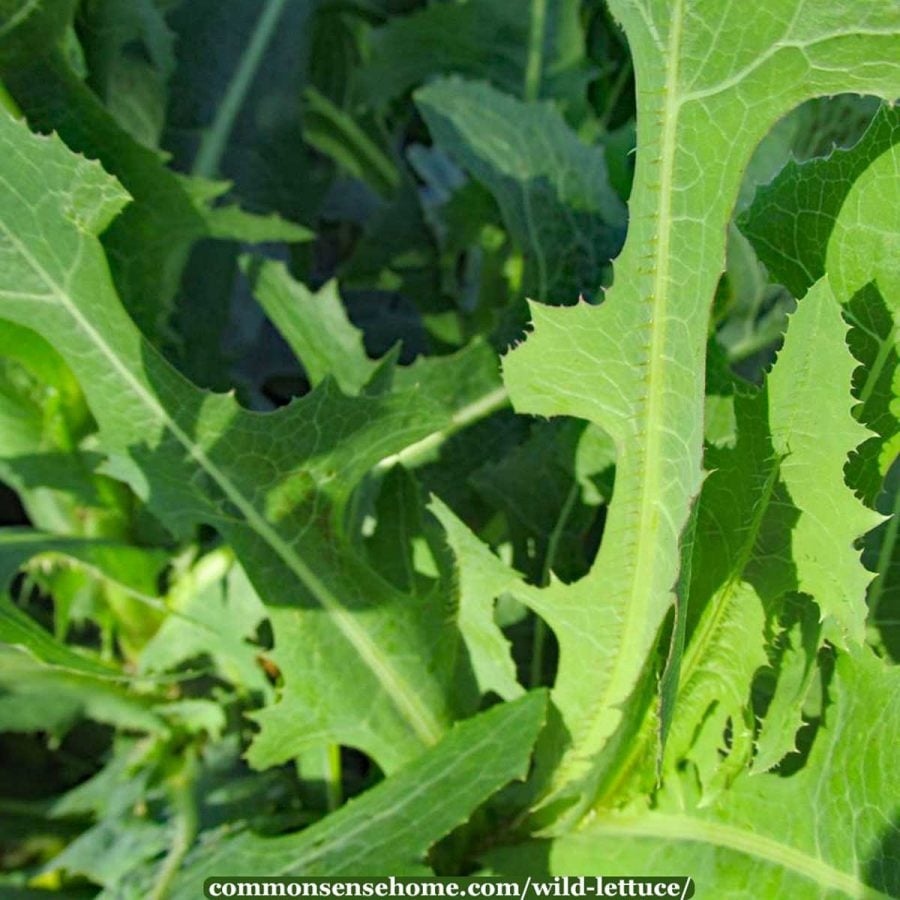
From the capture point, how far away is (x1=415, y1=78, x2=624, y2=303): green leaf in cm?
95

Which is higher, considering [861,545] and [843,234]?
[843,234]

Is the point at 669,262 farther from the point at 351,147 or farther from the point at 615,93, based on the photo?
the point at 351,147

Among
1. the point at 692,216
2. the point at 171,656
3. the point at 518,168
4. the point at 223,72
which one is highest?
the point at 223,72

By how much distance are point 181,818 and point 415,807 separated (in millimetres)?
304

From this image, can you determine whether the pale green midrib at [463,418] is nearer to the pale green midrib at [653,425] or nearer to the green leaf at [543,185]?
the green leaf at [543,185]

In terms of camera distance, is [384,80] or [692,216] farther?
[384,80]

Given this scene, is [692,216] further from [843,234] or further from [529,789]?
[529,789]

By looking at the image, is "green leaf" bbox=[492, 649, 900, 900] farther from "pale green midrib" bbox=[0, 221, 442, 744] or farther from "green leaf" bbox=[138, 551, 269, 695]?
"green leaf" bbox=[138, 551, 269, 695]

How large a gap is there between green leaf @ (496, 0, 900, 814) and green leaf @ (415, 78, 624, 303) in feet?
0.97

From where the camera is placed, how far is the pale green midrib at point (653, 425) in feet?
1.87

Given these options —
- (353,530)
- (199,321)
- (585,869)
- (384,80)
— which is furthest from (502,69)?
(585,869)

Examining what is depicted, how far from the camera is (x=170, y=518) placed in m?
0.81

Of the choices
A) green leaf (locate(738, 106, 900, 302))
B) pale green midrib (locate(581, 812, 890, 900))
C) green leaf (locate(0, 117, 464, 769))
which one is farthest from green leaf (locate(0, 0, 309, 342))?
pale green midrib (locate(581, 812, 890, 900))

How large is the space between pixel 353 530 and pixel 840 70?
48 centimetres
